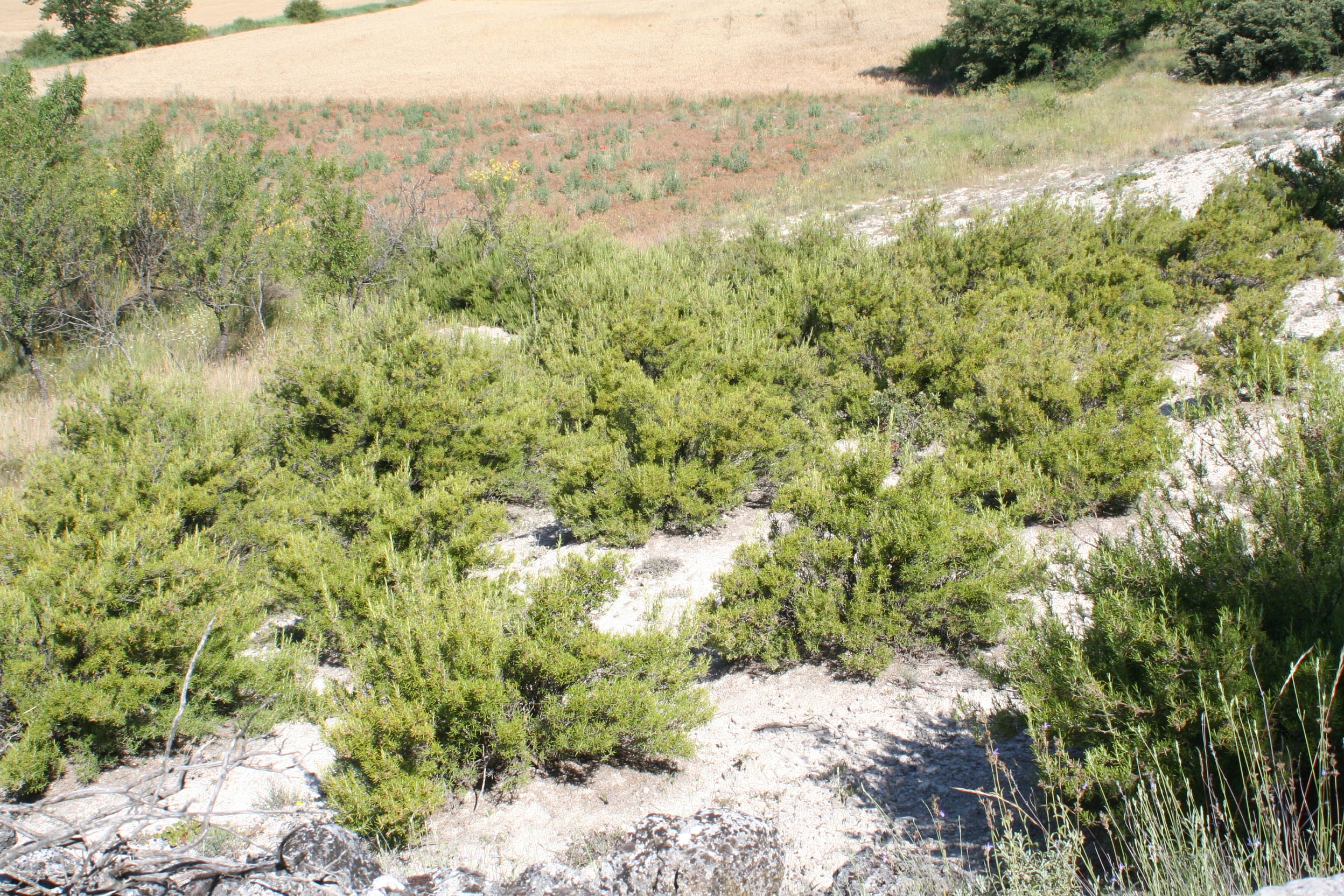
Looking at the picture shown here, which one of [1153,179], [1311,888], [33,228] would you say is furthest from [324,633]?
[1153,179]

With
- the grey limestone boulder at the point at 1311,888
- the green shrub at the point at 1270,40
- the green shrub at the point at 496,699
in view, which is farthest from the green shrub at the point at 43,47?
the grey limestone boulder at the point at 1311,888

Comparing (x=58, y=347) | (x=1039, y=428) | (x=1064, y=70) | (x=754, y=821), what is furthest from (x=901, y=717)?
(x=1064, y=70)

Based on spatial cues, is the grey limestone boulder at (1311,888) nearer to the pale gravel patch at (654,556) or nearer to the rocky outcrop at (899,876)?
the rocky outcrop at (899,876)

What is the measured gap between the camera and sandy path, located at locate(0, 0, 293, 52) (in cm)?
4988

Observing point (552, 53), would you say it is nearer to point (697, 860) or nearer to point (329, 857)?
point (329, 857)

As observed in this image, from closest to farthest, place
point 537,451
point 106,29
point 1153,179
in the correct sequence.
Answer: point 537,451, point 1153,179, point 106,29

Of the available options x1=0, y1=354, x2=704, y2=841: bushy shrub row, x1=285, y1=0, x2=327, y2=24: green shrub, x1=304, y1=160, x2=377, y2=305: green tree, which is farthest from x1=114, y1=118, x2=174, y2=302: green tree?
x1=285, y1=0, x2=327, y2=24: green shrub

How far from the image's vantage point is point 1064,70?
27.8 metres

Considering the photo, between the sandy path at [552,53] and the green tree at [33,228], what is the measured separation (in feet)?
89.0

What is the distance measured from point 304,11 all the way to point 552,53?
23.9 metres

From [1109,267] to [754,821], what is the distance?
7864mm

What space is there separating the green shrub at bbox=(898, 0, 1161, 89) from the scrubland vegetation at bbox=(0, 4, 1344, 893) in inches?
779

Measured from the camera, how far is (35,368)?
8734mm

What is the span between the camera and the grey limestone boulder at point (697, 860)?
272 centimetres
